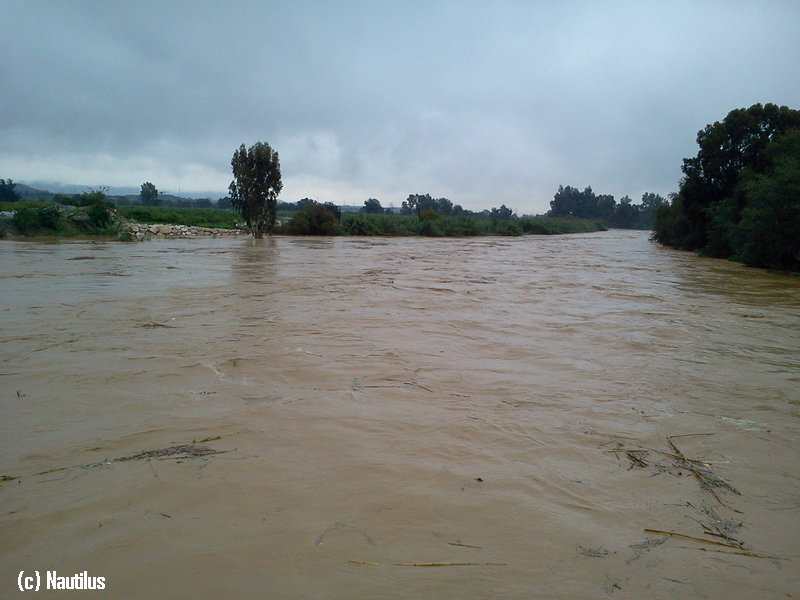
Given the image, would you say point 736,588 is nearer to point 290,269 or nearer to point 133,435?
point 133,435

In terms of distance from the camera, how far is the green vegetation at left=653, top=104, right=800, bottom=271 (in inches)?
691

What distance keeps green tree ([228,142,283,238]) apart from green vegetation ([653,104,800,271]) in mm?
23794

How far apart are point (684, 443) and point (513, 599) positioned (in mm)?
2017

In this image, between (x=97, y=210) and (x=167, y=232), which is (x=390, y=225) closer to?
(x=167, y=232)

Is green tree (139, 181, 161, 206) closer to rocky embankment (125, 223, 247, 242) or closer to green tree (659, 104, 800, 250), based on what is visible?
rocky embankment (125, 223, 247, 242)

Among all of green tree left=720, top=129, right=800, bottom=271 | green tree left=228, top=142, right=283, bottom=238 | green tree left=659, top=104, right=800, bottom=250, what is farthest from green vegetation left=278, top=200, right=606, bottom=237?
green tree left=720, top=129, right=800, bottom=271

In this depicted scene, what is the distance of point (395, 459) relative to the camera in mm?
2854

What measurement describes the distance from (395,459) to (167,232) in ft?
111

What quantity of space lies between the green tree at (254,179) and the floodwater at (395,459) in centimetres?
2358

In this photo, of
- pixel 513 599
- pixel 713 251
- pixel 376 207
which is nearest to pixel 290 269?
pixel 513 599

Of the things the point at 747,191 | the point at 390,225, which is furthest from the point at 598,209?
the point at 747,191

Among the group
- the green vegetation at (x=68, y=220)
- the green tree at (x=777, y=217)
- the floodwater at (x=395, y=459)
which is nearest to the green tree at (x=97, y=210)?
the green vegetation at (x=68, y=220)

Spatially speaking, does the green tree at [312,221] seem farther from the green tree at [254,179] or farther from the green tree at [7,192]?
the green tree at [7,192]

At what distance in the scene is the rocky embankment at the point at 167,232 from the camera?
28506 millimetres
